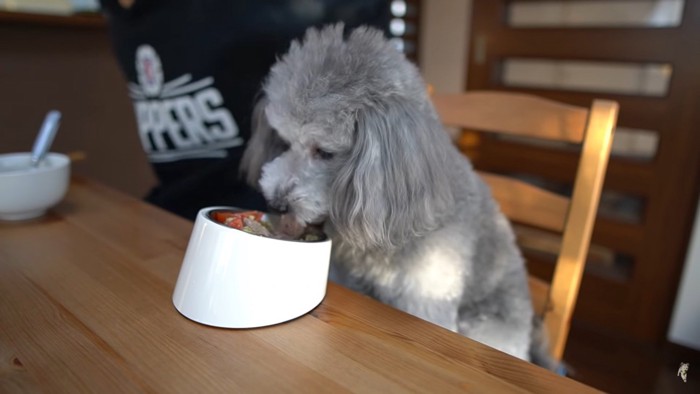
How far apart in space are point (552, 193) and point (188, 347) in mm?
690

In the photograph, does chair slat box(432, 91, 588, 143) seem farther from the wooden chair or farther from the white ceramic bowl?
the white ceramic bowl

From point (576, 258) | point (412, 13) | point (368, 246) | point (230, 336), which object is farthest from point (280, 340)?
point (412, 13)

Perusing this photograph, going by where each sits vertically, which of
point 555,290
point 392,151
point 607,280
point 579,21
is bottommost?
point 607,280

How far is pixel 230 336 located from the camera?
442mm

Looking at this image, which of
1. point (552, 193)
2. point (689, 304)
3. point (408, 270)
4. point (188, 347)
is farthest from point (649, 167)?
point (188, 347)

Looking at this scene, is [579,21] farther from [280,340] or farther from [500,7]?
[280,340]

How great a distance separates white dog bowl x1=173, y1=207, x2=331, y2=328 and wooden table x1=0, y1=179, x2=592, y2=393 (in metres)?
0.02

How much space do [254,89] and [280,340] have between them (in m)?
0.56

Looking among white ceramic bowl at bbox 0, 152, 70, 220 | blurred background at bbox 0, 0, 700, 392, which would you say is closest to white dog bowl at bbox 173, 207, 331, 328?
white ceramic bowl at bbox 0, 152, 70, 220

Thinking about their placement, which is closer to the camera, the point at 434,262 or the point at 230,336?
the point at 230,336

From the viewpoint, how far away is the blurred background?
139 cm

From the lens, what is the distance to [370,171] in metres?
0.60

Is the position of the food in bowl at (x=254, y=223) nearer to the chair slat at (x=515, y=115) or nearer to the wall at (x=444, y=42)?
the chair slat at (x=515, y=115)

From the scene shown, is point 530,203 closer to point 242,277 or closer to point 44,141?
point 242,277
